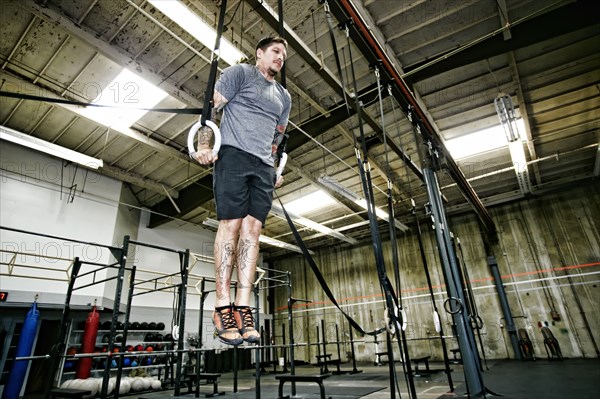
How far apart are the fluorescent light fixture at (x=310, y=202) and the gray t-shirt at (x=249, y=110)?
6277mm

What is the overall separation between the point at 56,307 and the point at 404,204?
8.75 meters

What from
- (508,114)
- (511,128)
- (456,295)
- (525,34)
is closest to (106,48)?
(456,295)

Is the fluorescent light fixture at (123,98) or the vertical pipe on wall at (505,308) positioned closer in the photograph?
the fluorescent light fixture at (123,98)

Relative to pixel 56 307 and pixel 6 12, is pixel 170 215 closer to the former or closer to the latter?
pixel 56 307

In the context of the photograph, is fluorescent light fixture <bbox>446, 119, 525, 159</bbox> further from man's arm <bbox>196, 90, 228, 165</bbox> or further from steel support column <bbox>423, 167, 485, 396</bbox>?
man's arm <bbox>196, 90, 228, 165</bbox>

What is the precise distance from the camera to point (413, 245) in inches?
405

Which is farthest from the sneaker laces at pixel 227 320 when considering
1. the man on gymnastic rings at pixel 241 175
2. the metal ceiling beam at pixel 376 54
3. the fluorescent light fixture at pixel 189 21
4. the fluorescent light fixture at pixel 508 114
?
the fluorescent light fixture at pixel 508 114

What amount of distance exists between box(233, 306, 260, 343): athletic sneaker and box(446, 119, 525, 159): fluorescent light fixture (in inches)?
255

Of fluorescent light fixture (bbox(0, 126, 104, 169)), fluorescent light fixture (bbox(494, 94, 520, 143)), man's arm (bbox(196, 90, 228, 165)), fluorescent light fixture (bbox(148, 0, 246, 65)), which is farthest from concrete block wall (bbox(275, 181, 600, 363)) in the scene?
man's arm (bbox(196, 90, 228, 165))

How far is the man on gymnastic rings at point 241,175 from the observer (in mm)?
1246

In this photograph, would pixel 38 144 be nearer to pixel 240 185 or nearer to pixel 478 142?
pixel 240 185

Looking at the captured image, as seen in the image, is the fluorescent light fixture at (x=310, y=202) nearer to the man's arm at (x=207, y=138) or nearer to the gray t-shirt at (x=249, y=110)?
the gray t-shirt at (x=249, y=110)

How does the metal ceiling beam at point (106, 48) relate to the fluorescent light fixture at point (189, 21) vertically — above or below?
above

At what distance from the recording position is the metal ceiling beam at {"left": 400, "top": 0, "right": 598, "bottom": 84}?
3906 millimetres
